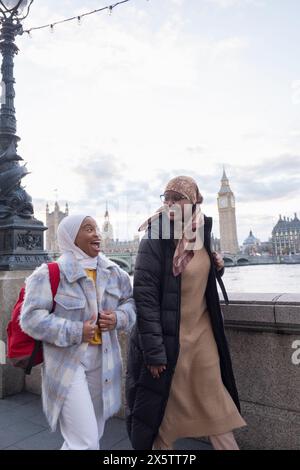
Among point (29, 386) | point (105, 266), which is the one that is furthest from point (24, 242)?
point (105, 266)

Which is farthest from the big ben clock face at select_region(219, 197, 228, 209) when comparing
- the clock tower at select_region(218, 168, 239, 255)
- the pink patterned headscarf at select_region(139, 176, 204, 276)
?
the pink patterned headscarf at select_region(139, 176, 204, 276)

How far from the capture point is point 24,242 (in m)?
4.13

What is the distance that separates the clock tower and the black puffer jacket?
96.8 metres

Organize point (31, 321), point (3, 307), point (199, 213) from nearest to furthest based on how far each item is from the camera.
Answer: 1. point (31, 321)
2. point (199, 213)
3. point (3, 307)

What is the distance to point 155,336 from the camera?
6.63ft

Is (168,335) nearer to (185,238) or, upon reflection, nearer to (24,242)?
(185,238)

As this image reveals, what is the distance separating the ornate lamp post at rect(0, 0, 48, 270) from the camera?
13.3 feet

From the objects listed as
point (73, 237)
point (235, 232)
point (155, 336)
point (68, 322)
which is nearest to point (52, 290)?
point (68, 322)

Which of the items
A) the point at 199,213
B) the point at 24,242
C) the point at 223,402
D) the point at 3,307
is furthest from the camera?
the point at 24,242

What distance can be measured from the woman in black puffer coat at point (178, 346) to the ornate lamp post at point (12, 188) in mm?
2283

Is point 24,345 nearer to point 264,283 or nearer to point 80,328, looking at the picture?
point 80,328

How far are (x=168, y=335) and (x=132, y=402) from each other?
1.60ft

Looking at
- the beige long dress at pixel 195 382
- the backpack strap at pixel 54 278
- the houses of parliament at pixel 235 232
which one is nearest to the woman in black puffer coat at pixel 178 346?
the beige long dress at pixel 195 382

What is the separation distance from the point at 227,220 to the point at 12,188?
108693mm
